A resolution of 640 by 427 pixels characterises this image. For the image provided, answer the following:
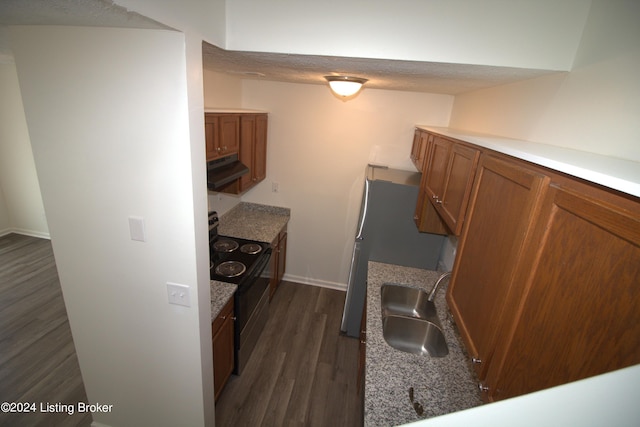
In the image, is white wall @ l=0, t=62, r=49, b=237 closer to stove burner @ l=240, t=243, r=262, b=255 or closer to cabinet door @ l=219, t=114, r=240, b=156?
cabinet door @ l=219, t=114, r=240, b=156

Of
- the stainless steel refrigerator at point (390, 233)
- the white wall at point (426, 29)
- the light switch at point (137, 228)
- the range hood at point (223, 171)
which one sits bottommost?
the stainless steel refrigerator at point (390, 233)

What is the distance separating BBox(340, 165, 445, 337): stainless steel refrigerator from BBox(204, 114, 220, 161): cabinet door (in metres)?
1.35

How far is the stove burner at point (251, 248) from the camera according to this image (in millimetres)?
2801

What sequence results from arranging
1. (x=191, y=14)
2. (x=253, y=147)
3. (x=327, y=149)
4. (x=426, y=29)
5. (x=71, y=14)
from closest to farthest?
(x=71, y=14)
(x=191, y=14)
(x=426, y=29)
(x=253, y=147)
(x=327, y=149)

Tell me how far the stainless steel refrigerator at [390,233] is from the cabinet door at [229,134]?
1286 mm

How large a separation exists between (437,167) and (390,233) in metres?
0.99

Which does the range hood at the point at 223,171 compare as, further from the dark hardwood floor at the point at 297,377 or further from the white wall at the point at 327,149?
the dark hardwood floor at the point at 297,377

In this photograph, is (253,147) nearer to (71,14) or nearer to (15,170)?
(71,14)

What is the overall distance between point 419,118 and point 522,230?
106 inches

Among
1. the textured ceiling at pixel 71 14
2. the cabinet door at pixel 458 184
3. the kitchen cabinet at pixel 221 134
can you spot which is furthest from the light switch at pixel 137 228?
the cabinet door at pixel 458 184

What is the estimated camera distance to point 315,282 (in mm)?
3986

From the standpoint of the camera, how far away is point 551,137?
1.23 meters

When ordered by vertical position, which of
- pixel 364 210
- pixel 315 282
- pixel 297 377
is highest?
pixel 364 210

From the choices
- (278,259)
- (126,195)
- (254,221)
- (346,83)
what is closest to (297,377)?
(278,259)
